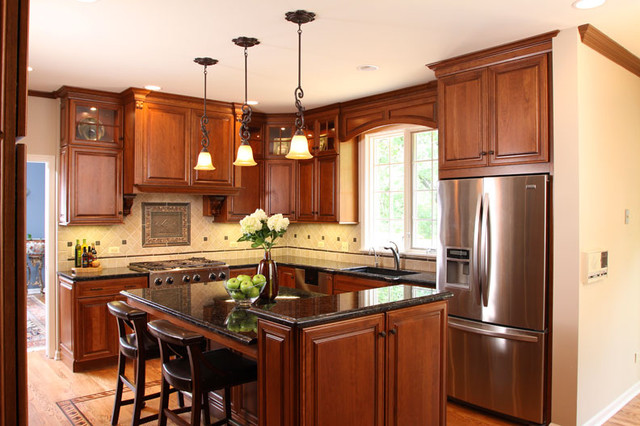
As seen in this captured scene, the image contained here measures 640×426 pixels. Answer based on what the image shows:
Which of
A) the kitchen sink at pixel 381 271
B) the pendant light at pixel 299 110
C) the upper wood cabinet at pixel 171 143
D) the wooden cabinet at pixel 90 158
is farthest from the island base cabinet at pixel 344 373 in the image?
the wooden cabinet at pixel 90 158

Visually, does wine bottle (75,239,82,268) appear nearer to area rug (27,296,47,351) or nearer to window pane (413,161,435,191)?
area rug (27,296,47,351)

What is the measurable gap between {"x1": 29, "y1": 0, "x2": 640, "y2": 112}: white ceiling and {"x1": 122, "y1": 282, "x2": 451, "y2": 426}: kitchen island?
1.65 m

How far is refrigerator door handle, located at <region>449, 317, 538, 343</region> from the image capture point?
3251mm

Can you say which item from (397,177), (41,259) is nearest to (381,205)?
(397,177)

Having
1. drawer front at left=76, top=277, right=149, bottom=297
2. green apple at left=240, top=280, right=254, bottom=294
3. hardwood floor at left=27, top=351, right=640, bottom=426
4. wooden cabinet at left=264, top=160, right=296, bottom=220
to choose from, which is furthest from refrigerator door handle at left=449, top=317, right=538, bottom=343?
drawer front at left=76, top=277, right=149, bottom=297

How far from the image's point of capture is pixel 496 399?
3426mm

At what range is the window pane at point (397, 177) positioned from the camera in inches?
205

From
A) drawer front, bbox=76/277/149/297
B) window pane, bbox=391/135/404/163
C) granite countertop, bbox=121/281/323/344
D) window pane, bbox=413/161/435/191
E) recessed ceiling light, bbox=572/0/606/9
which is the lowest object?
drawer front, bbox=76/277/149/297

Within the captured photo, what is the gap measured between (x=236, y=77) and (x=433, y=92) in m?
1.76

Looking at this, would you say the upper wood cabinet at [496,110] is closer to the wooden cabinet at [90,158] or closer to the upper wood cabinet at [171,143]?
the upper wood cabinet at [171,143]

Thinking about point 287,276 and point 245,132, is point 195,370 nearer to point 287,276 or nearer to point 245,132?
point 245,132

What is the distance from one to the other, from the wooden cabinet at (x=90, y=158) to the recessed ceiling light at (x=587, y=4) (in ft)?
13.5

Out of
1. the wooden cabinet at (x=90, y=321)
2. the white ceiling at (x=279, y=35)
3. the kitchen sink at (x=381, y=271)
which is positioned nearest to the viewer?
the white ceiling at (x=279, y=35)

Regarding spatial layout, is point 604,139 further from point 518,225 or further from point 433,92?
point 433,92
